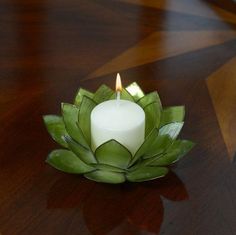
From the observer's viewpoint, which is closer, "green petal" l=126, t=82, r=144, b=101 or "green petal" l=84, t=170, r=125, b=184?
"green petal" l=84, t=170, r=125, b=184

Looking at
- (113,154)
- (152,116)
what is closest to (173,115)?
(152,116)

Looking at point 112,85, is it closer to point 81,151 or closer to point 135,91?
point 135,91

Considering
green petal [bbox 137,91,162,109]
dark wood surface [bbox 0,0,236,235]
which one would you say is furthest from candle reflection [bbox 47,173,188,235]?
green petal [bbox 137,91,162,109]

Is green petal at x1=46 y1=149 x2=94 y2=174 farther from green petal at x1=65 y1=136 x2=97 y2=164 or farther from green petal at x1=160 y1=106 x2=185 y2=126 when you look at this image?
green petal at x1=160 y1=106 x2=185 y2=126

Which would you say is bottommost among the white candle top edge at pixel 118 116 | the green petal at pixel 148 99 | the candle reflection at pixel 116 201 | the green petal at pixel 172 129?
the candle reflection at pixel 116 201

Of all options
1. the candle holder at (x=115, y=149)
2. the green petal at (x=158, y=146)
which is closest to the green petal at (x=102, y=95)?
the candle holder at (x=115, y=149)

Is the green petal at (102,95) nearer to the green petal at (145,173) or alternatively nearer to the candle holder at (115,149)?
the candle holder at (115,149)

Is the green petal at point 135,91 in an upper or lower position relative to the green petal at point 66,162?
upper
